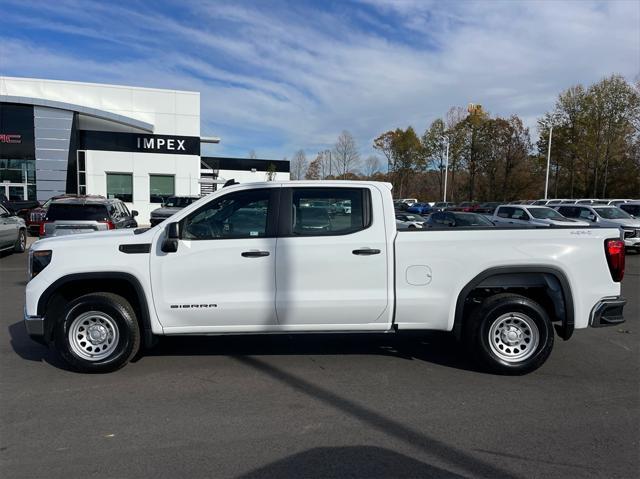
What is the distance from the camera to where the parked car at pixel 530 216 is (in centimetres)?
1778

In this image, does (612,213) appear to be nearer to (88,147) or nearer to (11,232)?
(11,232)

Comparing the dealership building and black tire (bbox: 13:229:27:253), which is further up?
the dealership building

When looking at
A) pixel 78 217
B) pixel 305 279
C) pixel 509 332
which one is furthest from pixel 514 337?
pixel 78 217

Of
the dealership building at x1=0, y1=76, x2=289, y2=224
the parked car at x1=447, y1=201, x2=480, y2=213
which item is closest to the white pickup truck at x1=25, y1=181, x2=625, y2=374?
the dealership building at x1=0, y1=76, x2=289, y2=224

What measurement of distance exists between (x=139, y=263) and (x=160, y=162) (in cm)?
2529

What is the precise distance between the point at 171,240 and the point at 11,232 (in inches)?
464

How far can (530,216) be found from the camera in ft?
60.3

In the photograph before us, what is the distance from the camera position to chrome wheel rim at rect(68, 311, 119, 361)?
15.8 ft

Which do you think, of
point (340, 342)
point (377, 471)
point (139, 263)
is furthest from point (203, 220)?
point (377, 471)

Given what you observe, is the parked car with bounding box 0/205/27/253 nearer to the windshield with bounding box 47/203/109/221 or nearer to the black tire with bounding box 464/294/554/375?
the windshield with bounding box 47/203/109/221

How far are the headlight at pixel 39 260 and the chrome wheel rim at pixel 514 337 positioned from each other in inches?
175

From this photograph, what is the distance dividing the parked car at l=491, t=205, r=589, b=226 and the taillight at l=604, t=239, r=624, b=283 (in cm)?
1324

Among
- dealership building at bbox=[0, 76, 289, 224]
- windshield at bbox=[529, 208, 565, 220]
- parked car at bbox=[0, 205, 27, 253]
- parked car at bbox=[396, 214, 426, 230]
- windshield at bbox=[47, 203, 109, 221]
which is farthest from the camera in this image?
dealership building at bbox=[0, 76, 289, 224]

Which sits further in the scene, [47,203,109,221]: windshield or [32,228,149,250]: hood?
[47,203,109,221]: windshield
